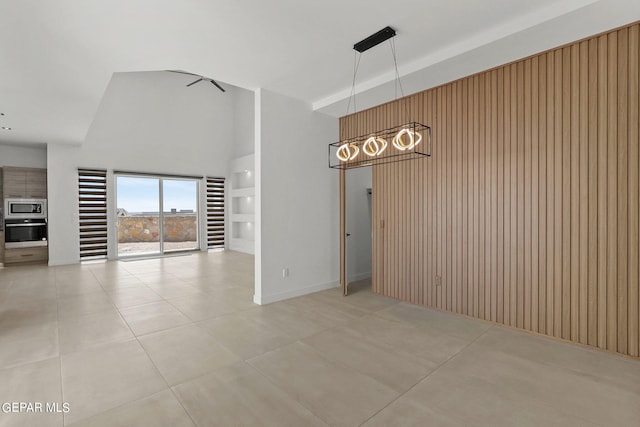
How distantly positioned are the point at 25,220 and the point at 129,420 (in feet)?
26.6

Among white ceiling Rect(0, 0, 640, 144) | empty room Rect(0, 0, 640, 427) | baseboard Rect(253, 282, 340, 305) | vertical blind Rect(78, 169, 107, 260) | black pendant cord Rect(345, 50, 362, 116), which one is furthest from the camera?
vertical blind Rect(78, 169, 107, 260)

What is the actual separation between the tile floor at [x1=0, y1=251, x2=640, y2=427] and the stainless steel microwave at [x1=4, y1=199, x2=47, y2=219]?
4.12 metres

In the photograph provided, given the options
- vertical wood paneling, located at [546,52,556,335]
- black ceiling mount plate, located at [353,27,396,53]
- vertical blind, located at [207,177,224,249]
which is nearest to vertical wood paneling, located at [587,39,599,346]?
vertical wood paneling, located at [546,52,556,335]

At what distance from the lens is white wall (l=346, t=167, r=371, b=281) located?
5.84m

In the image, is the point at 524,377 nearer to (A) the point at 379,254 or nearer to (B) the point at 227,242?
(A) the point at 379,254

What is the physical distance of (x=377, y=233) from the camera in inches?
202

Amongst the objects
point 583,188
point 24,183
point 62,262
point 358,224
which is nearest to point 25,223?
point 24,183

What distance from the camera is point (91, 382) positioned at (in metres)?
2.50

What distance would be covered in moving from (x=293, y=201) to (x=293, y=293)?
1426mm

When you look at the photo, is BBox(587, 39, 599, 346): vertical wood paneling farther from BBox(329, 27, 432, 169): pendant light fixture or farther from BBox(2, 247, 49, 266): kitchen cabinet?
BBox(2, 247, 49, 266): kitchen cabinet

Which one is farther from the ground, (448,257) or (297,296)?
(448,257)

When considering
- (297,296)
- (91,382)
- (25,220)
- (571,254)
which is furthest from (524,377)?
(25,220)

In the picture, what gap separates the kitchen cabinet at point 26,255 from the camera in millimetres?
7479

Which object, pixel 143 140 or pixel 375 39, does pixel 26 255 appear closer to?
pixel 143 140
